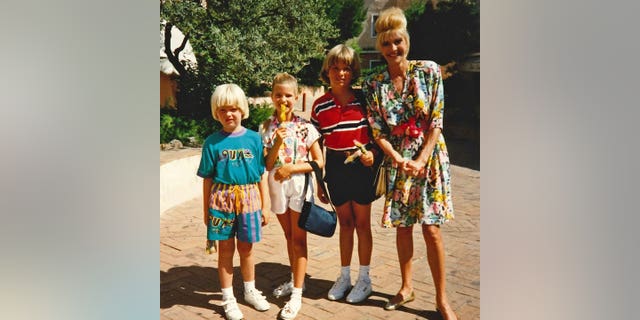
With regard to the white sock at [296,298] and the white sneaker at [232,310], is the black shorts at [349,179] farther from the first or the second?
the white sneaker at [232,310]

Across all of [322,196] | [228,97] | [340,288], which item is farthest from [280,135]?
[340,288]

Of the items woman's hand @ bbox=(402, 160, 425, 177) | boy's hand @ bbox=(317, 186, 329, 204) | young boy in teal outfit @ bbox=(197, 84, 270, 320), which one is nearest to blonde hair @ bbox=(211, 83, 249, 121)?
young boy in teal outfit @ bbox=(197, 84, 270, 320)

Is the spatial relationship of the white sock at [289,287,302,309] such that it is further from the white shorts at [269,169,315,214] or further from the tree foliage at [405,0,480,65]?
the tree foliage at [405,0,480,65]

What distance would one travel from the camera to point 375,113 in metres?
2.42

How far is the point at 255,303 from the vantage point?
2.56 meters

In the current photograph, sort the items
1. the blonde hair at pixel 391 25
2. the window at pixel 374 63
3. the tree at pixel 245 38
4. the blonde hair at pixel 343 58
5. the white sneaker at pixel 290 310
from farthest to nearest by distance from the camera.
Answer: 1. the tree at pixel 245 38
2. the window at pixel 374 63
3. the white sneaker at pixel 290 310
4. the blonde hair at pixel 343 58
5. the blonde hair at pixel 391 25

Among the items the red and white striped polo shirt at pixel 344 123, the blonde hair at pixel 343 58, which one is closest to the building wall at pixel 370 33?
the blonde hair at pixel 343 58

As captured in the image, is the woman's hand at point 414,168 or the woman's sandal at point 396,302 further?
the woman's sandal at point 396,302

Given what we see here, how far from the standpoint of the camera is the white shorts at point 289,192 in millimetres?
2443

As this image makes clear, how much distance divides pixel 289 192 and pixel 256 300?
24.8 inches

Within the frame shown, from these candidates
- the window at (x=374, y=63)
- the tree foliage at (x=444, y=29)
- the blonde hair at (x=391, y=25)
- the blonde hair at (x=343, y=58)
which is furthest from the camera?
the tree foliage at (x=444, y=29)
